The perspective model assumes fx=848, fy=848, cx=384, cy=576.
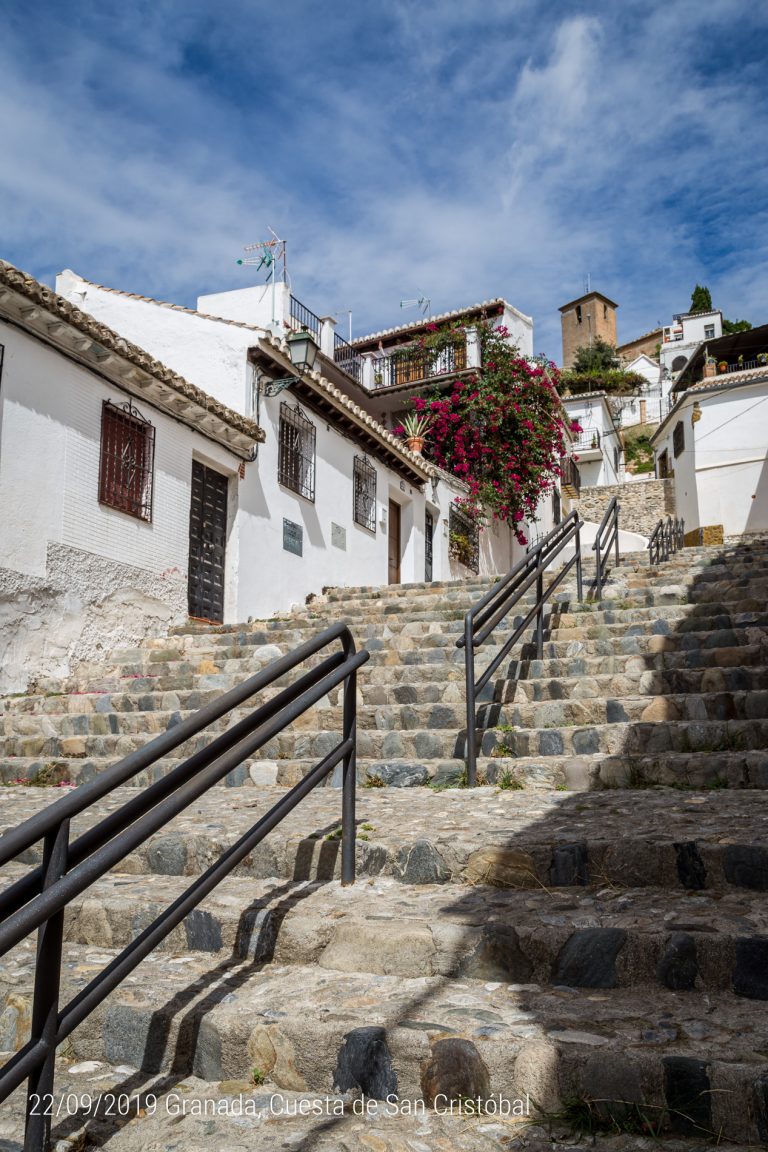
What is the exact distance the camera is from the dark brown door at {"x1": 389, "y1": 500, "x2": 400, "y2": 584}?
15.9 meters

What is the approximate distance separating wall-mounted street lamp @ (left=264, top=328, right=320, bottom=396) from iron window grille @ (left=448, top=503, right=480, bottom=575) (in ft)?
22.7

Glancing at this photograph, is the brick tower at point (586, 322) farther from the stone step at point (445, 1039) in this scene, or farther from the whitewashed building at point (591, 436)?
the stone step at point (445, 1039)

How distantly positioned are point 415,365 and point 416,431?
3.99 meters

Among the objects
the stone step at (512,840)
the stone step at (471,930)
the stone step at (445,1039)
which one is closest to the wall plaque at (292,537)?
the stone step at (512,840)

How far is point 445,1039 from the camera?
2.09m

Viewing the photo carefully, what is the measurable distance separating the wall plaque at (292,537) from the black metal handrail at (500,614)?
16.6 feet

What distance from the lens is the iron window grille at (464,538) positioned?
1806 cm

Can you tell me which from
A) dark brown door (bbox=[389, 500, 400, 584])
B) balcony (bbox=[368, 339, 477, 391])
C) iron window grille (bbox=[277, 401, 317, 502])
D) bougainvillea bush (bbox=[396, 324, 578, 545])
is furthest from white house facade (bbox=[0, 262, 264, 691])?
balcony (bbox=[368, 339, 477, 391])

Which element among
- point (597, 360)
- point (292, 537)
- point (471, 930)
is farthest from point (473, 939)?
point (597, 360)

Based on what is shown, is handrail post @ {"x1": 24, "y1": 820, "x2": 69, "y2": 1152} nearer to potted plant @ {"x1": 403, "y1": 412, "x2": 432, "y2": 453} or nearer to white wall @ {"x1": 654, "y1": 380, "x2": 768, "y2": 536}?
potted plant @ {"x1": 403, "y1": 412, "x2": 432, "y2": 453}

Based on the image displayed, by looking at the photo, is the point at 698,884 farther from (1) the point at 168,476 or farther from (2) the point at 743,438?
(2) the point at 743,438

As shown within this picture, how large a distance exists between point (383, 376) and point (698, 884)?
1961 centimetres

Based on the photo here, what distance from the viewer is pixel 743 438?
877 inches

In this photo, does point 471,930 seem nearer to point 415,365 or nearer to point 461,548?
point 461,548
